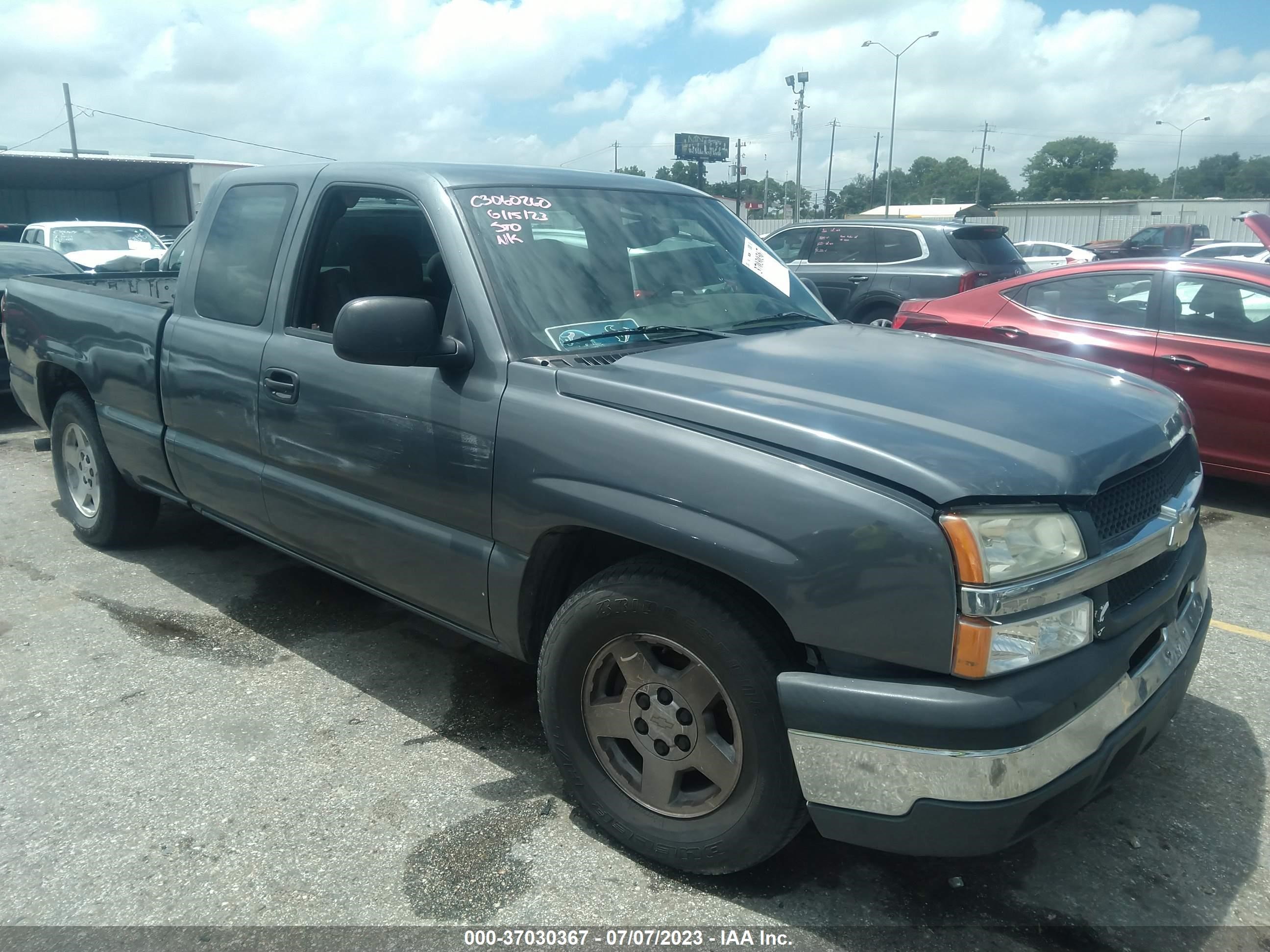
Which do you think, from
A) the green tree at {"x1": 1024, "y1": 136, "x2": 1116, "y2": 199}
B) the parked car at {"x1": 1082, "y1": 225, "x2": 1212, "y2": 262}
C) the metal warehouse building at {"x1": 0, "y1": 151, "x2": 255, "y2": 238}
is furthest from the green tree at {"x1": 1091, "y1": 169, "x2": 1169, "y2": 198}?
the metal warehouse building at {"x1": 0, "y1": 151, "x2": 255, "y2": 238}

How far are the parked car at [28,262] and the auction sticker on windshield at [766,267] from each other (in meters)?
7.31

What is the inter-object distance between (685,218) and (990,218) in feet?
159

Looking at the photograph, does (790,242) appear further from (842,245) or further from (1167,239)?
(1167,239)

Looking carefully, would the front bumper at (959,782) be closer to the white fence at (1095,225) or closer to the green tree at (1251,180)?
the white fence at (1095,225)

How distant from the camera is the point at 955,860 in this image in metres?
2.71

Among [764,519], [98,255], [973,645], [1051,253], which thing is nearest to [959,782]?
[973,645]

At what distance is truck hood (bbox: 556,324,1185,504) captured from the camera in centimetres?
216

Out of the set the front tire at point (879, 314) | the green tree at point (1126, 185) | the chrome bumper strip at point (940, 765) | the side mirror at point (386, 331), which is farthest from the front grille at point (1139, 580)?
the green tree at point (1126, 185)

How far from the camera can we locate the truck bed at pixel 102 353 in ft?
14.0

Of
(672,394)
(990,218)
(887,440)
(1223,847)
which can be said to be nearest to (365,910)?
(672,394)

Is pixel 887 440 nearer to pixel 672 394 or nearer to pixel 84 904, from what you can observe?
pixel 672 394

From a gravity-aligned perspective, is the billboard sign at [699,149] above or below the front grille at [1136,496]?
above

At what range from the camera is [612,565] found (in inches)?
102

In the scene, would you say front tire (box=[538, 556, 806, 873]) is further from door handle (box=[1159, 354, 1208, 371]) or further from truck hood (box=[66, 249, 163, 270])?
truck hood (box=[66, 249, 163, 270])
